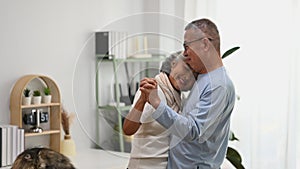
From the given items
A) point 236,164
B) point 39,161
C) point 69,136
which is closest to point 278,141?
point 236,164

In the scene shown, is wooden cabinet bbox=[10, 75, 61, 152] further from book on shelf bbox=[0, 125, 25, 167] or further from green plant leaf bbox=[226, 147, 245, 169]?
green plant leaf bbox=[226, 147, 245, 169]

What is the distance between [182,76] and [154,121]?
0.18m

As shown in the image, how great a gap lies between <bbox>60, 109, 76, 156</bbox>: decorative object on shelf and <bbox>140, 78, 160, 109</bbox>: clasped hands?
1847 millimetres

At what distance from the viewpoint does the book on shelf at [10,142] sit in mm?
2977

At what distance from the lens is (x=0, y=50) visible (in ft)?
10.3

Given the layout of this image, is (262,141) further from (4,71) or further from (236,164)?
(4,71)

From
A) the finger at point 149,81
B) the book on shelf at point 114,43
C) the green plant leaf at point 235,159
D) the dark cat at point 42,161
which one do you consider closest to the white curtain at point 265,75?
the green plant leaf at point 235,159

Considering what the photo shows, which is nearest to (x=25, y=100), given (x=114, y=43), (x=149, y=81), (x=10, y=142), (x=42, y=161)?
(x=10, y=142)

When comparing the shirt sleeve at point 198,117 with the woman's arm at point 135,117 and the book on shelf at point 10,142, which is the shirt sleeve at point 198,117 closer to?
the woman's arm at point 135,117

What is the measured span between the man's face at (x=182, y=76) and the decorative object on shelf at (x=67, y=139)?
184cm

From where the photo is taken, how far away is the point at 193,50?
5.52 ft

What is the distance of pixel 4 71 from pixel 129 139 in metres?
1.71

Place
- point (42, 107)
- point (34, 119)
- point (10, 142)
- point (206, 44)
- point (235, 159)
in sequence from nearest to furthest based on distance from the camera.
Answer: point (206, 44), point (10, 142), point (235, 159), point (34, 119), point (42, 107)

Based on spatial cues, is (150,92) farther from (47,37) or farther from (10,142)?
(47,37)
